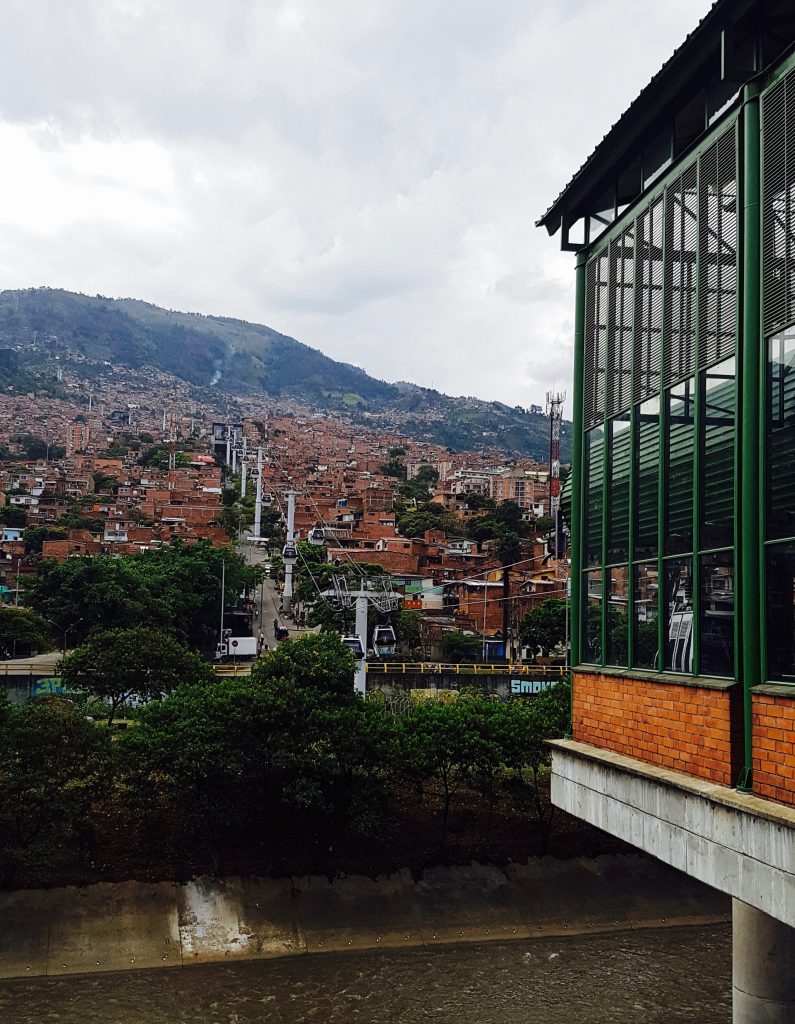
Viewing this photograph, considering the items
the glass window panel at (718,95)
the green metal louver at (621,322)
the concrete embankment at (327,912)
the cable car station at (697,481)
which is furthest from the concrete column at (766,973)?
the concrete embankment at (327,912)

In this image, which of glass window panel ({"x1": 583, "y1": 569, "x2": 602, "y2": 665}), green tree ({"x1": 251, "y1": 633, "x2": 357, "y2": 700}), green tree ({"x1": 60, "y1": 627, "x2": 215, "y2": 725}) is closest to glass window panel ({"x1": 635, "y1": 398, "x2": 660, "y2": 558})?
glass window panel ({"x1": 583, "y1": 569, "x2": 602, "y2": 665})

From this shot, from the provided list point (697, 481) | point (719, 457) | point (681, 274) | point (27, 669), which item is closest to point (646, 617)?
point (697, 481)

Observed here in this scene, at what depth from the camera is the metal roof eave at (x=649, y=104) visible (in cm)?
960

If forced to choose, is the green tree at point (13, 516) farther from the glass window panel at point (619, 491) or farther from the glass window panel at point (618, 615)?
the glass window panel at point (618, 615)

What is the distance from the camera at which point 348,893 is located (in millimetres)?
27156

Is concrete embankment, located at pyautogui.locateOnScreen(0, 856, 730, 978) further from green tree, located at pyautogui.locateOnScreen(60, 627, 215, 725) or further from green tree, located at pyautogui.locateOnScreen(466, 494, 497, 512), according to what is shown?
green tree, located at pyautogui.locateOnScreen(466, 494, 497, 512)

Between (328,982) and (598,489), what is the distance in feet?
52.3

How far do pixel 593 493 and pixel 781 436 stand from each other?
12.9 ft

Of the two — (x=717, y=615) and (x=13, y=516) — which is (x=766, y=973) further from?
(x=13, y=516)

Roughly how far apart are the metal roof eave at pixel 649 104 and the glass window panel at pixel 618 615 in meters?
4.77

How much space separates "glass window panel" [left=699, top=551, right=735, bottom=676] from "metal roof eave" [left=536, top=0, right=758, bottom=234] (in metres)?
4.86

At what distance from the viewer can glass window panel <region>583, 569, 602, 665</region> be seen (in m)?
12.4

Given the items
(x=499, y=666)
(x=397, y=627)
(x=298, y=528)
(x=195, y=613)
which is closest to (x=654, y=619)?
(x=499, y=666)

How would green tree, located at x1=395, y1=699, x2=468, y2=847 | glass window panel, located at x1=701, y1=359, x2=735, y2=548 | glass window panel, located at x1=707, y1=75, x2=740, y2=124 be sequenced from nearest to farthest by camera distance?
glass window panel, located at x1=701, y1=359, x2=735, y2=548
glass window panel, located at x1=707, y1=75, x2=740, y2=124
green tree, located at x1=395, y1=699, x2=468, y2=847
